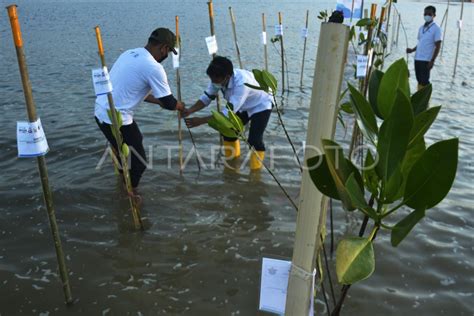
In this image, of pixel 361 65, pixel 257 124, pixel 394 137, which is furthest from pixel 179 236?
pixel 394 137

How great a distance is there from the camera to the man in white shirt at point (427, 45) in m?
8.34

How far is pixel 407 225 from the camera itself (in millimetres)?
958

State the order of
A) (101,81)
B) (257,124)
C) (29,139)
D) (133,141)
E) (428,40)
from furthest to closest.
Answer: (428,40), (257,124), (133,141), (101,81), (29,139)

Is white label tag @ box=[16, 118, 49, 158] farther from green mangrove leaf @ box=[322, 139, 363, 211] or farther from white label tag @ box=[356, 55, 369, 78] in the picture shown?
white label tag @ box=[356, 55, 369, 78]

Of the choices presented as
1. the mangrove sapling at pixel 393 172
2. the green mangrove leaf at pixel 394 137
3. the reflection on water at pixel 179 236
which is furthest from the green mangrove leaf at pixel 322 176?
the reflection on water at pixel 179 236

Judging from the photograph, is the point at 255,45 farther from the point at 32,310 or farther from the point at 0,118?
the point at 32,310

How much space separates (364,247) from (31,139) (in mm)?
2022

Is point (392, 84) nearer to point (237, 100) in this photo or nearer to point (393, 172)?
point (393, 172)

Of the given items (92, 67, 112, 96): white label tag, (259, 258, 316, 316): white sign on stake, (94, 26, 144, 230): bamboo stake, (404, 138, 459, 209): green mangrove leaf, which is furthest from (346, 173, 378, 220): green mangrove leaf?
(94, 26, 144, 230): bamboo stake

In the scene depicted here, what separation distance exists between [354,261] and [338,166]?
0.79 feet

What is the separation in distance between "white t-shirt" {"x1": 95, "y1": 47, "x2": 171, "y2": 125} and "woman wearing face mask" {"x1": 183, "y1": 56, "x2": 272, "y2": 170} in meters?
0.62

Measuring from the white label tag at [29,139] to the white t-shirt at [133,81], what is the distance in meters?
1.60

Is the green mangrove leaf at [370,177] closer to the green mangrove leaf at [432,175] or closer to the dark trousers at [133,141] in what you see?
the green mangrove leaf at [432,175]

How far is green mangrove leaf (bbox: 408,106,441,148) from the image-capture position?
41.2 inches
